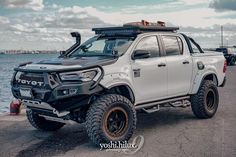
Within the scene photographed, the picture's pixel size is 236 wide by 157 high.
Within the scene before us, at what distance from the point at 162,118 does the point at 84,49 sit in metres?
2.57

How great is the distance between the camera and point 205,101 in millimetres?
8773

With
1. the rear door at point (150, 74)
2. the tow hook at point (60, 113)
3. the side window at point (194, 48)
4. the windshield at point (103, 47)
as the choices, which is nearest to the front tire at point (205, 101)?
the side window at point (194, 48)

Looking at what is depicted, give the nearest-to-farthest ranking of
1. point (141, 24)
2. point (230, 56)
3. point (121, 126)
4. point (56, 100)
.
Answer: point (56, 100) < point (121, 126) < point (141, 24) < point (230, 56)

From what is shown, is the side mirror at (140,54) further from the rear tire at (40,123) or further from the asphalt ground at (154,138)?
the rear tire at (40,123)

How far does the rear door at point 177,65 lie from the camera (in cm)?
795

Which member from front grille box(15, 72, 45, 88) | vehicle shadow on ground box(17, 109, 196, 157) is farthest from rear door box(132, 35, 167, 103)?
front grille box(15, 72, 45, 88)

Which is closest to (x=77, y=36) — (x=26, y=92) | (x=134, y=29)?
(x=134, y=29)

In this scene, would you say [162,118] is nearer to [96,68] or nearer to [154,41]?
[154,41]

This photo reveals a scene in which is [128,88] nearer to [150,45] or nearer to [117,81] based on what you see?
[117,81]

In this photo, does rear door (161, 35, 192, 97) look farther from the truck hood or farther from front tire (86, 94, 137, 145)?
the truck hood

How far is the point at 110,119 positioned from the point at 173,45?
2.54 meters

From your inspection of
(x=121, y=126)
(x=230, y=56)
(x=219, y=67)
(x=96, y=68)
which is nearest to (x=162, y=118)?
(x=219, y=67)

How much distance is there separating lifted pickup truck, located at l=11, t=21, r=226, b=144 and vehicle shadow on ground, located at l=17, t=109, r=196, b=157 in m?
0.33

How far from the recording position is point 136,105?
23.8ft
